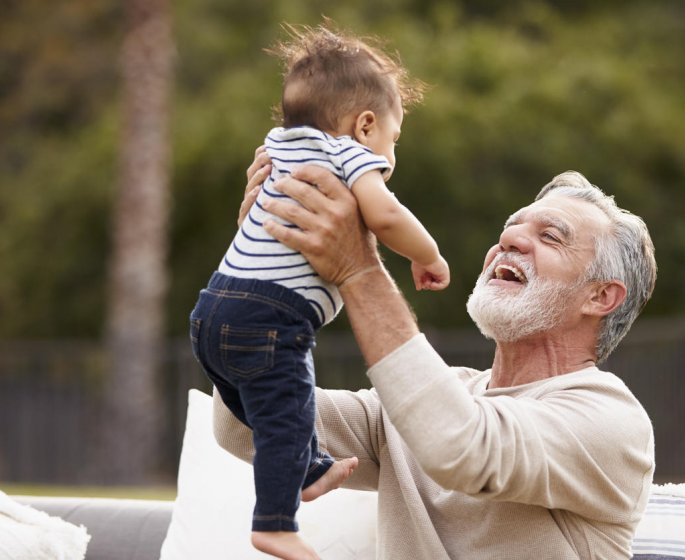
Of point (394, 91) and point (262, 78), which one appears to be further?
point (262, 78)

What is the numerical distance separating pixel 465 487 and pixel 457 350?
Answer: 7337 millimetres

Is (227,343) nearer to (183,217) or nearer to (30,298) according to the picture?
(183,217)

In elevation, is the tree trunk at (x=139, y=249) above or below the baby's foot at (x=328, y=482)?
below

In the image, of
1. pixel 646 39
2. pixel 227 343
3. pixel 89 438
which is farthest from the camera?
pixel 646 39

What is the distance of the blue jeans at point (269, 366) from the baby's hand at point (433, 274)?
11.0 inches

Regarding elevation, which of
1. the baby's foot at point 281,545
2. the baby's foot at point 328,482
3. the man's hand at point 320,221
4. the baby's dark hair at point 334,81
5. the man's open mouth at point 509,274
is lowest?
the baby's foot at point 281,545

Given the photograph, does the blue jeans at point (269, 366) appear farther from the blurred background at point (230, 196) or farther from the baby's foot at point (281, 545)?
the blurred background at point (230, 196)

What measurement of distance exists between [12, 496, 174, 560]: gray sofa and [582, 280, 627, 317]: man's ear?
1.28 m

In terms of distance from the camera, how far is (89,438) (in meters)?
10.6

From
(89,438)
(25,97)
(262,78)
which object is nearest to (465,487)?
(89,438)

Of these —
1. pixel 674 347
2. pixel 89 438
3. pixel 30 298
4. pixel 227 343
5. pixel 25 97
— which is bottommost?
pixel 89 438

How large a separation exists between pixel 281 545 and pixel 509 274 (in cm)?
94

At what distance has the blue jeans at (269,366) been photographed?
2275 millimetres

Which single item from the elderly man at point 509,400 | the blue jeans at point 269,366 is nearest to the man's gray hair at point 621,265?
the elderly man at point 509,400
